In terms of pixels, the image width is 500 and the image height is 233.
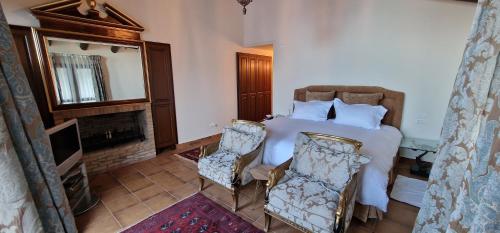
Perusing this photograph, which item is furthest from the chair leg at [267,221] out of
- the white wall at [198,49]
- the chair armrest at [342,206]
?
the white wall at [198,49]

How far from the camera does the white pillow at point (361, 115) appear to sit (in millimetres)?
2967

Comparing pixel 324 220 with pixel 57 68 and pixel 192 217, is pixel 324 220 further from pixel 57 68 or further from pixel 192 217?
pixel 57 68

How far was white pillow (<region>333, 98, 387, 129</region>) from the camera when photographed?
2.97 m

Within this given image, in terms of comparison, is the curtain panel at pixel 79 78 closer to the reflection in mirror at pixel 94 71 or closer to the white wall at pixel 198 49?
the reflection in mirror at pixel 94 71

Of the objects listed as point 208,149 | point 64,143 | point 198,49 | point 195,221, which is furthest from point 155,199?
point 198,49

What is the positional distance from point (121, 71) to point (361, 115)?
3691mm

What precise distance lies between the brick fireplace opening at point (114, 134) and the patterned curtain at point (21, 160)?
1691mm

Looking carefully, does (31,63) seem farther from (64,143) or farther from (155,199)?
(155,199)

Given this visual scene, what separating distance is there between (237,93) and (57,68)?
3.22 meters

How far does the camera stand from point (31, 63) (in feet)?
7.82

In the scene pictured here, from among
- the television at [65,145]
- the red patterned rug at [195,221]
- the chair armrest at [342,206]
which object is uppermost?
the television at [65,145]

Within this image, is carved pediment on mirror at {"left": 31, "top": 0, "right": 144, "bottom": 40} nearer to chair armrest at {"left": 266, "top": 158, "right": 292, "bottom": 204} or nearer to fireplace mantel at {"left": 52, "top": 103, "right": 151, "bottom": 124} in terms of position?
fireplace mantel at {"left": 52, "top": 103, "right": 151, "bottom": 124}

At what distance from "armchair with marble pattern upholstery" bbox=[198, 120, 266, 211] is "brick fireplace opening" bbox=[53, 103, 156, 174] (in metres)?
1.56

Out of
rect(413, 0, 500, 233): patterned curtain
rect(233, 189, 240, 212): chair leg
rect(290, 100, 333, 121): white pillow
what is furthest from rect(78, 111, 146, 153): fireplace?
rect(413, 0, 500, 233): patterned curtain
